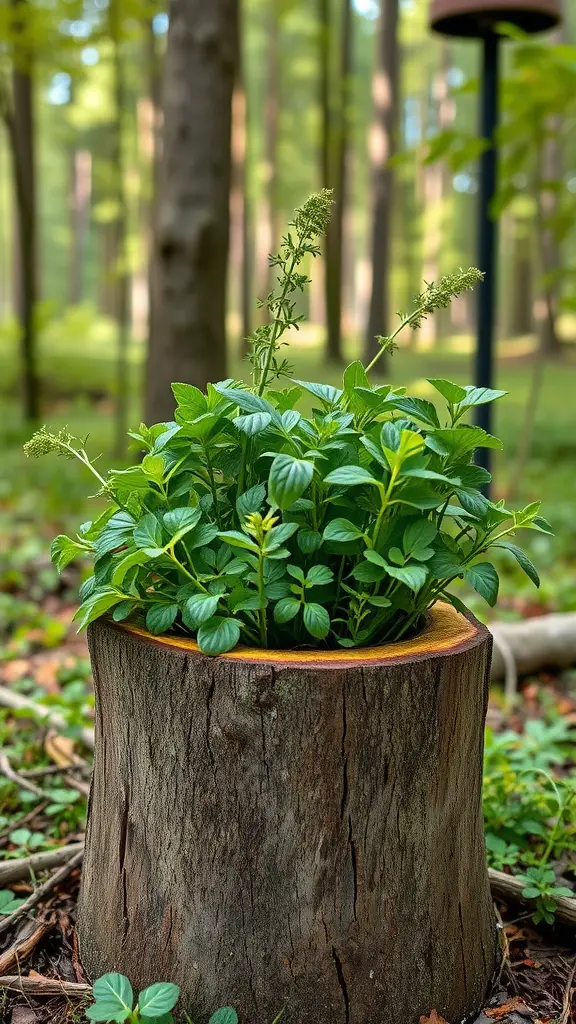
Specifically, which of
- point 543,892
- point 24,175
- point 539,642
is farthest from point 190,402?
point 24,175

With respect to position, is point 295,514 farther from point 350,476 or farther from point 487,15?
point 487,15

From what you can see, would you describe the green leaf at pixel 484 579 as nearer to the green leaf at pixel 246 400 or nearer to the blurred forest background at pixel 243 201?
the green leaf at pixel 246 400

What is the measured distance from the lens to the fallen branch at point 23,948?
5.90 feet

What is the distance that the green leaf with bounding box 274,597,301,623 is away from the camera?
1496 millimetres

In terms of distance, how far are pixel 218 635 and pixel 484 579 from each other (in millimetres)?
468

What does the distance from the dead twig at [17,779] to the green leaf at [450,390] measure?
59.6 inches

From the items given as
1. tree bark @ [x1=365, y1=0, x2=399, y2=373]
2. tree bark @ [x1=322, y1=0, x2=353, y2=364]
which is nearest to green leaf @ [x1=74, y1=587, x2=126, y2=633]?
tree bark @ [x1=365, y1=0, x2=399, y2=373]

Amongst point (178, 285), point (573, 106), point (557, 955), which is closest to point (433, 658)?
point (557, 955)

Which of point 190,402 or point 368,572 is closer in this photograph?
point 368,572

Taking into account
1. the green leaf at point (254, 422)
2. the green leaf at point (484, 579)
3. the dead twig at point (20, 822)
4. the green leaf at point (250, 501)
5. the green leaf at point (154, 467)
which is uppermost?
the green leaf at point (254, 422)

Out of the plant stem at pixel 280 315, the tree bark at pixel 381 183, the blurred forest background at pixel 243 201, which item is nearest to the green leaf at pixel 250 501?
the plant stem at pixel 280 315

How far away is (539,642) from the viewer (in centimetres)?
374

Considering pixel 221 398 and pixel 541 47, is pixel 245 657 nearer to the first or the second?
pixel 221 398

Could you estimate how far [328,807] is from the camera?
1.50 metres
